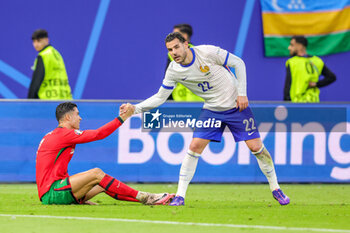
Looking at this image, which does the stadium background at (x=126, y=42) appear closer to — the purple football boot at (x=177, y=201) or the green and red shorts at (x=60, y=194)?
the purple football boot at (x=177, y=201)

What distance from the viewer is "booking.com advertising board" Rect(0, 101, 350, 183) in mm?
11391

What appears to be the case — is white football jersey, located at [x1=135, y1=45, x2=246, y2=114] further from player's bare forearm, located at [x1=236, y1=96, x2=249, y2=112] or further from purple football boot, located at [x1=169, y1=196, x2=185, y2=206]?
purple football boot, located at [x1=169, y1=196, x2=185, y2=206]

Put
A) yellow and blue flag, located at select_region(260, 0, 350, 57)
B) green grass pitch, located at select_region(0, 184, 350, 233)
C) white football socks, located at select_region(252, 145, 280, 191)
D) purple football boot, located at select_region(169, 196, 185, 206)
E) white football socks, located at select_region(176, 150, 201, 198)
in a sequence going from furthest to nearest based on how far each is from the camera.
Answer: yellow and blue flag, located at select_region(260, 0, 350, 57)
white football socks, located at select_region(252, 145, 280, 191)
white football socks, located at select_region(176, 150, 201, 198)
purple football boot, located at select_region(169, 196, 185, 206)
green grass pitch, located at select_region(0, 184, 350, 233)

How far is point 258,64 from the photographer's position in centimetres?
1605

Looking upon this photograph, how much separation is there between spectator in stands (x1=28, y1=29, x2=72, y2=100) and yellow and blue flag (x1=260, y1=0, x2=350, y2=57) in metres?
4.93

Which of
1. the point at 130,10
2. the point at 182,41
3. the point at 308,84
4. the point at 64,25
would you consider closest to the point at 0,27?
the point at 64,25

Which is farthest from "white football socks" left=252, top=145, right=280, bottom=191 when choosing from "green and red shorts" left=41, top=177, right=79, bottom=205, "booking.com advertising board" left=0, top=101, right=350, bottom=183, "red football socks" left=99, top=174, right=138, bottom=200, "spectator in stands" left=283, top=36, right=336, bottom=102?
"spectator in stands" left=283, top=36, right=336, bottom=102

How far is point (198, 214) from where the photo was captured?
292 inches

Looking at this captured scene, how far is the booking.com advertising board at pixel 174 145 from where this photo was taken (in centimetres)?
1139

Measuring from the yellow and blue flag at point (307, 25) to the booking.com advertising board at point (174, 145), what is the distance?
4.55 meters

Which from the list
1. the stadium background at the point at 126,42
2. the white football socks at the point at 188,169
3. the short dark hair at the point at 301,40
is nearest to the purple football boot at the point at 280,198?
the white football socks at the point at 188,169

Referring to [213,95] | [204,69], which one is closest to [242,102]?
[213,95]

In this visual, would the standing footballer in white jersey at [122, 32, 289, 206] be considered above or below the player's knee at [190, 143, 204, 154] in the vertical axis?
above

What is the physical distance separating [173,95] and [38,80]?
2.19 m
